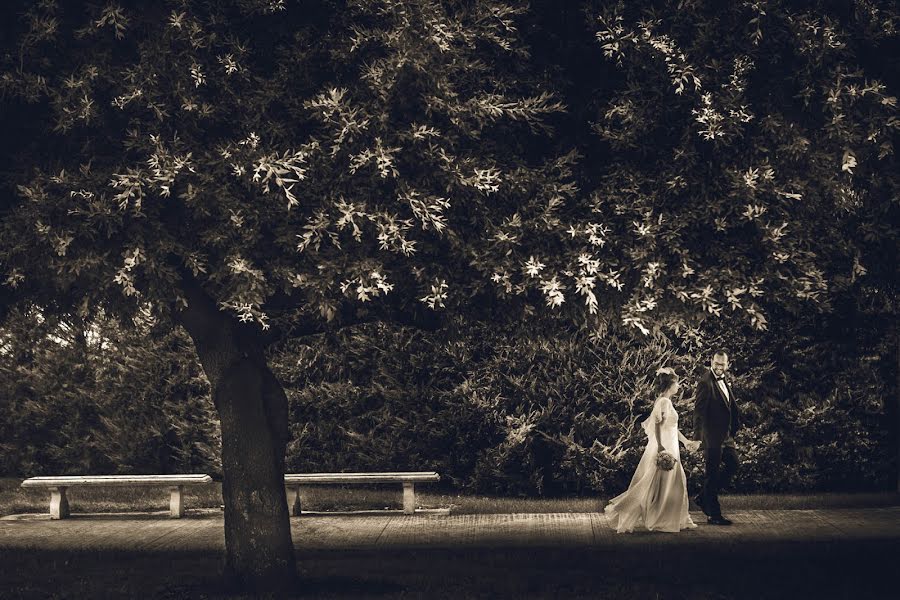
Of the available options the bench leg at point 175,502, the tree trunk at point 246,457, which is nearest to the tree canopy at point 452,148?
the tree trunk at point 246,457

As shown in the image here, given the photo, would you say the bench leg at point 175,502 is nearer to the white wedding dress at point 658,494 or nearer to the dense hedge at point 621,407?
the dense hedge at point 621,407

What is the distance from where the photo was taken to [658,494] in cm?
1326

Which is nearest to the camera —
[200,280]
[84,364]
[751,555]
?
[200,280]

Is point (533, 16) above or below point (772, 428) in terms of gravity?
above

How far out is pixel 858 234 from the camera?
352 inches

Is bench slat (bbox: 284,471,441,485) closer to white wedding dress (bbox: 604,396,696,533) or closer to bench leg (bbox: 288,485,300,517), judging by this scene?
bench leg (bbox: 288,485,300,517)

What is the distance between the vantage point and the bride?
13.2 m

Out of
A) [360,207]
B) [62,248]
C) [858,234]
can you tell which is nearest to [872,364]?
[858,234]

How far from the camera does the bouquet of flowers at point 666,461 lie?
42.8 ft

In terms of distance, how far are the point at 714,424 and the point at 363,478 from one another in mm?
4186

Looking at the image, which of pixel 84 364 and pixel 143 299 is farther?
pixel 84 364

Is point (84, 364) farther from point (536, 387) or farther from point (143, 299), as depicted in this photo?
point (143, 299)

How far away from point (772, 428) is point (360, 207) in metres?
8.97

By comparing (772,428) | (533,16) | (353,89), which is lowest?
(772,428)
